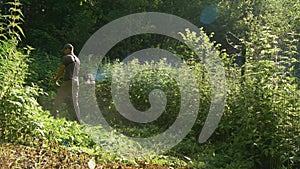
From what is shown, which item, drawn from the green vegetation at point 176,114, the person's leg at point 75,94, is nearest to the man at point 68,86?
the person's leg at point 75,94

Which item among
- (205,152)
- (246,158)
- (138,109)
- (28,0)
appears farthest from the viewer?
(28,0)

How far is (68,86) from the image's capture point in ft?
24.9

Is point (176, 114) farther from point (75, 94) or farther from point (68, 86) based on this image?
point (68, 86)

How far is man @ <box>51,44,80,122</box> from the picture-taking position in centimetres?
739

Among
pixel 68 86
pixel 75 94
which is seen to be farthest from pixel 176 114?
pixel 68 86

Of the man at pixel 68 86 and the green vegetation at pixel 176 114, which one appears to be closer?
the green vegetation at pixel 176 114

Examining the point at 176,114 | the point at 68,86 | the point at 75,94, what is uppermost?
the point at 68,86

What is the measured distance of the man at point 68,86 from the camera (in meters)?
7.39

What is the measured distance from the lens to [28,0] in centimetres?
1583

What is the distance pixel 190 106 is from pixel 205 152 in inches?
48.8

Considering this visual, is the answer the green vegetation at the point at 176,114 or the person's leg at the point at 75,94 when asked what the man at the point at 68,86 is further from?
the green vegetation at the point at 176,114

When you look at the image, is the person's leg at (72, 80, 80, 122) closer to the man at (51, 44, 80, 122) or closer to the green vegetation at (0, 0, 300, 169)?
the man at (51, 44, 80, 122)

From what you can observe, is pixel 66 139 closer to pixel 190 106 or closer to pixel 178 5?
pixel 190 106

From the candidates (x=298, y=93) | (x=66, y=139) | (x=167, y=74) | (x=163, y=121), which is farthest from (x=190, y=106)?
(x=66, y=139)
